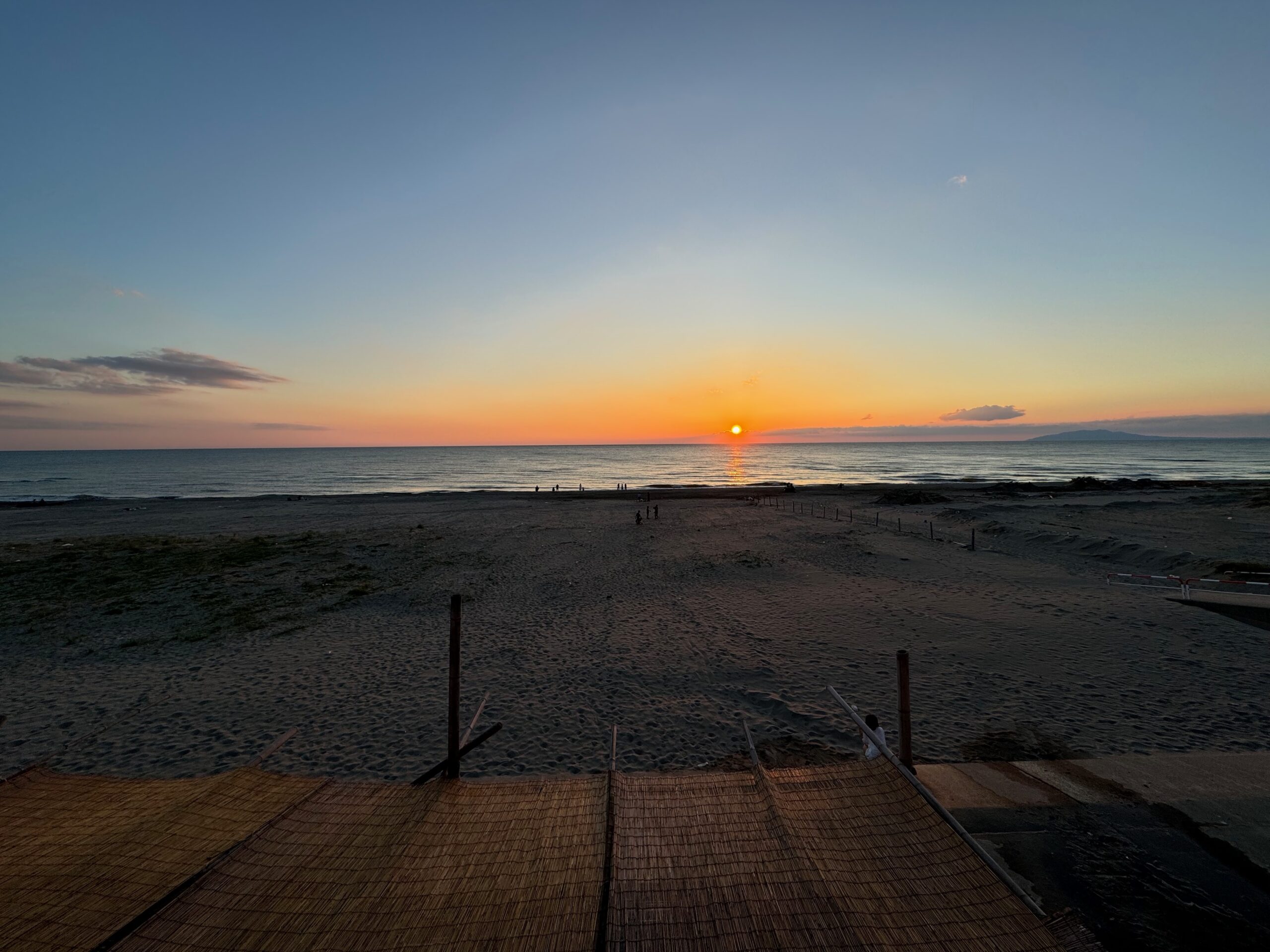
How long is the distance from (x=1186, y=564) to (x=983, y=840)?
2405 centimetres

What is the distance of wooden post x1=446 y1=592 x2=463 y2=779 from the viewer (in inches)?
295

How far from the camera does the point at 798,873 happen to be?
4.80 meters

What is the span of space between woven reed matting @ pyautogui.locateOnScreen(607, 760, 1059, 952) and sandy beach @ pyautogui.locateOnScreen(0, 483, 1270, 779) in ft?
12.9

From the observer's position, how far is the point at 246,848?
16.7 ft

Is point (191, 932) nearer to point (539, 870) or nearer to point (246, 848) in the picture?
point (246, 848)

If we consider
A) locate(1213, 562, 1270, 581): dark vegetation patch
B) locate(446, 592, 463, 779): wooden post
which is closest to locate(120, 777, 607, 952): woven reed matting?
locate(446, 592, 463, 779): wooden post

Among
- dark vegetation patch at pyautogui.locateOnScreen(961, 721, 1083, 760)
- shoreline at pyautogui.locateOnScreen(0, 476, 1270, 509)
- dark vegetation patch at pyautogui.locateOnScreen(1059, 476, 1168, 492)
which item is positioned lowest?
dark vegetation patch at pyautogui.locateOnScreen(961, 721, 1083, 760)

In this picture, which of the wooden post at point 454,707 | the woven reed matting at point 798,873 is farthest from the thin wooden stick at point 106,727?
the woven reed matting at point 798,873

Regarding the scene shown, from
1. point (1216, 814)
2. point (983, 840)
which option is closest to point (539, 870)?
point (983, 840)

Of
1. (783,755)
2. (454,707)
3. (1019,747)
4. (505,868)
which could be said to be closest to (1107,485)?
(1019,747)

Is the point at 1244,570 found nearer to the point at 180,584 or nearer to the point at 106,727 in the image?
the point at 106,727

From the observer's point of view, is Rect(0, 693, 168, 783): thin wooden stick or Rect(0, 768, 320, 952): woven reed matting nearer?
Rect(0, 768, 320, 952): woven reed matting

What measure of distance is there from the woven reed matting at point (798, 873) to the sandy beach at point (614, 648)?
3.95 m

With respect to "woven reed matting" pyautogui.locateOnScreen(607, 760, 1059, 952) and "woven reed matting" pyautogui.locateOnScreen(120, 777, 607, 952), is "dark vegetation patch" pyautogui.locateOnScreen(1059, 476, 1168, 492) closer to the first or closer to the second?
"woven reed matting" pyautogui.locateOnScreen(607, 760, 1059, 952)
